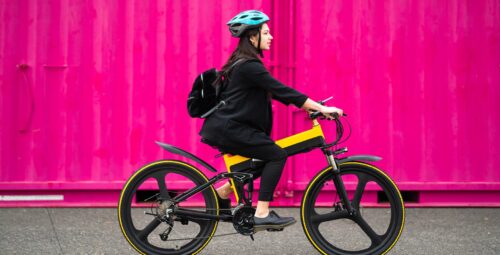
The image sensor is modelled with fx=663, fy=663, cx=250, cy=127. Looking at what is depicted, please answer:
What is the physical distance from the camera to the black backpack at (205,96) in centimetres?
443

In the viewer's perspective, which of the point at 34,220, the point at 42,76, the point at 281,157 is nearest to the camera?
the point at 281,157

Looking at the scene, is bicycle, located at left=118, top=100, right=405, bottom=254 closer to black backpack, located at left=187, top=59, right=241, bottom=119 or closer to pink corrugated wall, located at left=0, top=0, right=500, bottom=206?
black backpack, located at left=187, top=59, right=241, bottom=119

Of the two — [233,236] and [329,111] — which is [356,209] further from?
[233,236]

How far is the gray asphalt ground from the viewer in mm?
5098

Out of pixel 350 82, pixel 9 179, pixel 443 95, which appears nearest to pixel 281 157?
pixel 350 82

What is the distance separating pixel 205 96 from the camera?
4438mm

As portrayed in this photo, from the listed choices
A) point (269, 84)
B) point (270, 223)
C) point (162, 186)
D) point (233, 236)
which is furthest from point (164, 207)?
point (233, 236)

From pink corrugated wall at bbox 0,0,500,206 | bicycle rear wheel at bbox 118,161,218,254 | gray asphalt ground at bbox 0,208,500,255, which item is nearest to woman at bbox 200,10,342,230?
bicycle rear wheel at bbox 118,161,218,254

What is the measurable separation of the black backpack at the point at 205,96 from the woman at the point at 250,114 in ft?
0.14

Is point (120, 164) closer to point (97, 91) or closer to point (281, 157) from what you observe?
point (97, 91)

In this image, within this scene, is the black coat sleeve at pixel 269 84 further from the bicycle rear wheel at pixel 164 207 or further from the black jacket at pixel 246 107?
the bicycle rear wheel at pixel 164 207

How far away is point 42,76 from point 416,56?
3.80m

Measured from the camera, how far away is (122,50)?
21.9 feet

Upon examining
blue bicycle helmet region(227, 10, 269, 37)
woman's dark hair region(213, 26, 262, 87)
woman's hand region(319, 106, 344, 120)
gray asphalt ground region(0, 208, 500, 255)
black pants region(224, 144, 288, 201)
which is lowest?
gray asphalt ground region(0, 208, 500, 255)
